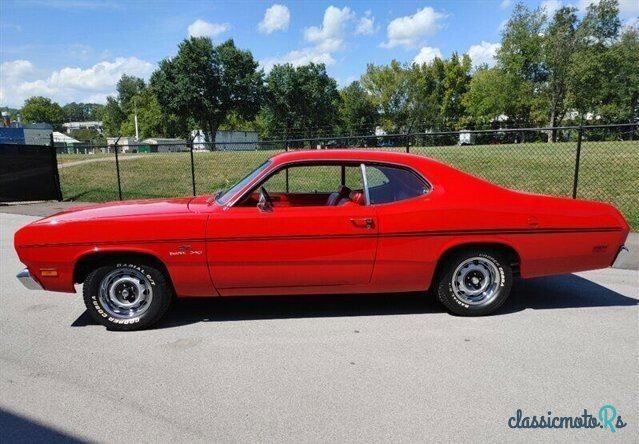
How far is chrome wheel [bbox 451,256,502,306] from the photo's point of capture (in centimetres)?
444

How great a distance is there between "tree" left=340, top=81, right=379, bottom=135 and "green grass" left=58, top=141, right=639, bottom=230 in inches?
2143

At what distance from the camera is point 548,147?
1723cm

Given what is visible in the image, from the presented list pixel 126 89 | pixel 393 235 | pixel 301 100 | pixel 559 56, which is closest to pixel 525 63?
pixel 559 56

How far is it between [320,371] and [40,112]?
146 m

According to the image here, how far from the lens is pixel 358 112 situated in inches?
2975

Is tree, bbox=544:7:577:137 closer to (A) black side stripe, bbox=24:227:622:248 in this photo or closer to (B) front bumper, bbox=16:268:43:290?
(A) black side stripe, bbox=24:227:622:248

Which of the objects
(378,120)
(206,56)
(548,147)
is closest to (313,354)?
(548,147)

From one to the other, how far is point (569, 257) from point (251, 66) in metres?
64.6

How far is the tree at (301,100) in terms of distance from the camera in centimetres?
7325

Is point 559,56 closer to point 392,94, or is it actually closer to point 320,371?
point 392,94

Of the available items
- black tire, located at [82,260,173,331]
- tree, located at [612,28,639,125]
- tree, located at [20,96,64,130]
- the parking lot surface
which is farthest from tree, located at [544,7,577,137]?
tree, located at [20,96,64,130]

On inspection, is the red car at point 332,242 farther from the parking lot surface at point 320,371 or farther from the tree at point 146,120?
the tree at point 146,120

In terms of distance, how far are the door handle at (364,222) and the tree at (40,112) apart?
458ft

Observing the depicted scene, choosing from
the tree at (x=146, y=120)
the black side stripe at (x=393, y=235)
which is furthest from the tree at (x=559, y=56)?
the tree at (x=146, y=120)
